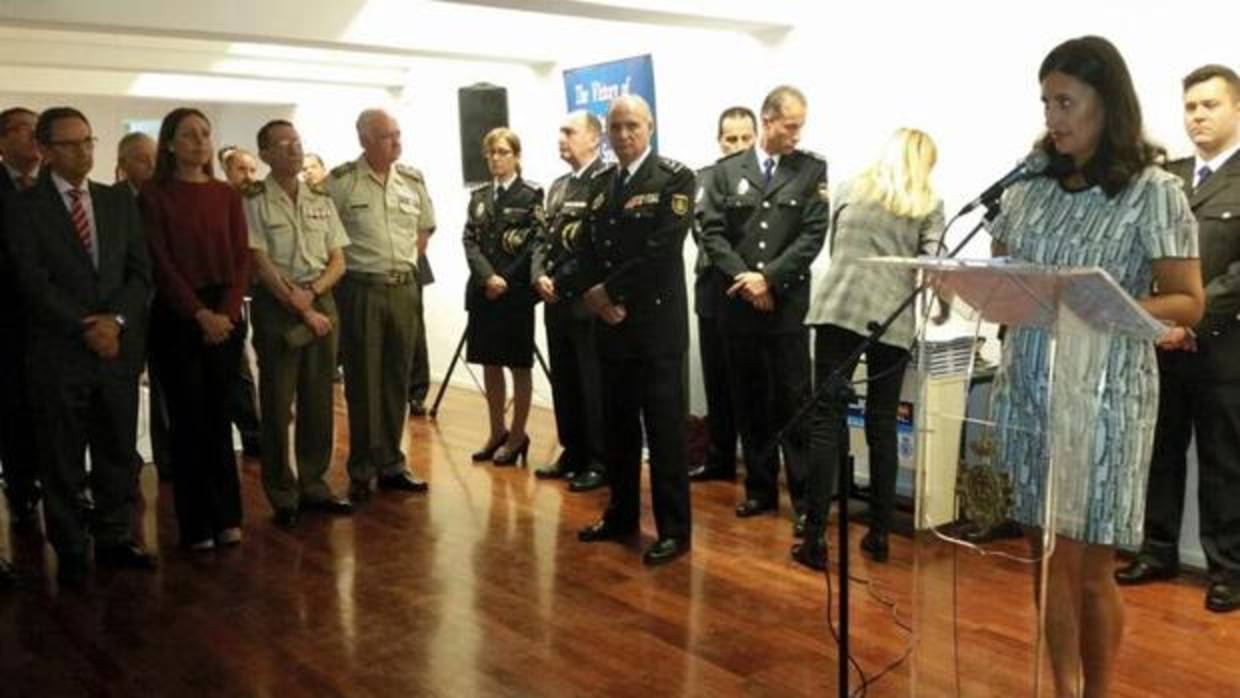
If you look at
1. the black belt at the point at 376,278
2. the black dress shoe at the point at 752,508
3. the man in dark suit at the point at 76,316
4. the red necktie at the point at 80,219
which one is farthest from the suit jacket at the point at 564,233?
the red necktie at the point at 80,219

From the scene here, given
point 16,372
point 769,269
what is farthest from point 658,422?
point 16,372

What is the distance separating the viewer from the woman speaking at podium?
2014mm

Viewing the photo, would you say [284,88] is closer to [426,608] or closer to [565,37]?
[565,37]

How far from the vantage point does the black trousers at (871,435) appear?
375 centimetres

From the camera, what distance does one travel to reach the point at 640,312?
12.3 ft

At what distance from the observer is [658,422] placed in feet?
12.5

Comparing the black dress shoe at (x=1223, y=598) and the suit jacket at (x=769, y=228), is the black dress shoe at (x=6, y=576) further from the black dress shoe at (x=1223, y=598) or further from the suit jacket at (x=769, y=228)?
the black dress shoe at (x=1223, y=598)

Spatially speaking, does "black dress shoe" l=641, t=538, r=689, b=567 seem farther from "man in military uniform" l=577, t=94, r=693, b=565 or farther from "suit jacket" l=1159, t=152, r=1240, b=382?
"suit jacket" l=1159, t=152, r=1240, b=382

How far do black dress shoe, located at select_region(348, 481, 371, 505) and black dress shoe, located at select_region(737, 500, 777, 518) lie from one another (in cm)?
162

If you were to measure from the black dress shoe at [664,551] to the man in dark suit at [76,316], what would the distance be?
1863mm

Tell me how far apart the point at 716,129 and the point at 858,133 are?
35.4 inches

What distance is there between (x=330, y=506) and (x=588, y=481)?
1109 millimetres

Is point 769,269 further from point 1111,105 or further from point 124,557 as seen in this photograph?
point 124,557

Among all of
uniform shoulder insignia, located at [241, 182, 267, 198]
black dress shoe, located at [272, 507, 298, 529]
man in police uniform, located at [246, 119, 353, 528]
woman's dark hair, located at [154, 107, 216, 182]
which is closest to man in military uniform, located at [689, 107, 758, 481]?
man in police uniform, located at [246, 119, 353, 528]
